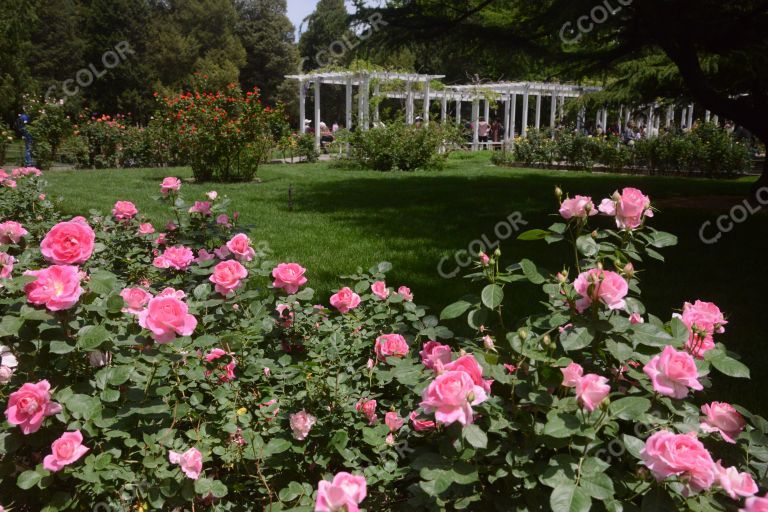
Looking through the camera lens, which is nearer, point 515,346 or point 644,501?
point 644,501

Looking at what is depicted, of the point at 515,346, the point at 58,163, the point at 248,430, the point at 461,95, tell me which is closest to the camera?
the point at 515,346

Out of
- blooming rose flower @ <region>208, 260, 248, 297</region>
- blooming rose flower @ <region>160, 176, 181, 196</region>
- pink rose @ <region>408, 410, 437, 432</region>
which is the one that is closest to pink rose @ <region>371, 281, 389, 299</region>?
blooming rose flower @ <region>208, 260, 248, 297</region>

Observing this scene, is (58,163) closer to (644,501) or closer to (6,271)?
(6,271)

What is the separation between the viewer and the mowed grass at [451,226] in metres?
4.11

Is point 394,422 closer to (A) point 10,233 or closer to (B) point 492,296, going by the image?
(B) point 492,296

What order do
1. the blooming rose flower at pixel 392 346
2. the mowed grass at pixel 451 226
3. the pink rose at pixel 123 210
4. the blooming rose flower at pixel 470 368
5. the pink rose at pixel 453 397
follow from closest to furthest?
the pink rose at pixel 453 397, the blooming rose flower at pixel 470 368, the blooming rose flower at pixel 392 346, the pink rose at pixel 123 210, the mowed grass at pixel 451 226

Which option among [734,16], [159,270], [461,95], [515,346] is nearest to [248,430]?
[515,346]

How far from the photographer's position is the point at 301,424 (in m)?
1.61

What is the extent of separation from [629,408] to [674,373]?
0.36ft

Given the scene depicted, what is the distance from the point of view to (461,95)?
84.5 ft

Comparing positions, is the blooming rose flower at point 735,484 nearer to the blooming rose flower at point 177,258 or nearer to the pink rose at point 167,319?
the pink rose at point 167,319

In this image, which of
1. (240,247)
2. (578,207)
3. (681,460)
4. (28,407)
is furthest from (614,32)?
(28,407)

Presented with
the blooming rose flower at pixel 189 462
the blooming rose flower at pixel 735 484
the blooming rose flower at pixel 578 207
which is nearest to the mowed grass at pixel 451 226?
the blooming rose flower at pixel 578 207

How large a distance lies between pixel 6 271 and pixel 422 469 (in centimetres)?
133
